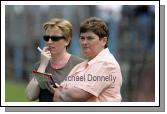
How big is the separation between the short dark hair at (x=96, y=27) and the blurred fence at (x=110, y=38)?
0.24 ft

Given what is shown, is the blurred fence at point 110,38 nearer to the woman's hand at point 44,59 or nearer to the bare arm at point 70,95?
the woman's hand at point 44,59

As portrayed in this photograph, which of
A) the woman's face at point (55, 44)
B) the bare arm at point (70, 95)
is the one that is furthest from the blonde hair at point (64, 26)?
the bare arm at point (70, 95)

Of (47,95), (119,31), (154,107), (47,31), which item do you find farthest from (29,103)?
(119,31)

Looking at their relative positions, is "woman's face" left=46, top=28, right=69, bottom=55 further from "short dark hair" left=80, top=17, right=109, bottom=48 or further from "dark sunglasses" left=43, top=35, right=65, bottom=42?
"short dark hair" left=80, top=17, right=109, bottom=48

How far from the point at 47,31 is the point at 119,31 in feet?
3.74

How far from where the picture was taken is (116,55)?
4887 millimetres

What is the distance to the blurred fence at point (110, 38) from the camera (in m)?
4.98

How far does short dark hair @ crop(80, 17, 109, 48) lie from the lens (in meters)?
4.71

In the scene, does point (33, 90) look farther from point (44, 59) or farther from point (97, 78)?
point (97, 78)

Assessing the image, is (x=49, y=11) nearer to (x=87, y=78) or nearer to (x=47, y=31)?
(x=47, y=31)

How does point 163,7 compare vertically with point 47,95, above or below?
above

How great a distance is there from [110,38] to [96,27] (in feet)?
0.73

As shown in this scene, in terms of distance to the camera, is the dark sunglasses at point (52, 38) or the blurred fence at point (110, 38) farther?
the blurred fence at point (110, 38)

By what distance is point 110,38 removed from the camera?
4.90 metres
